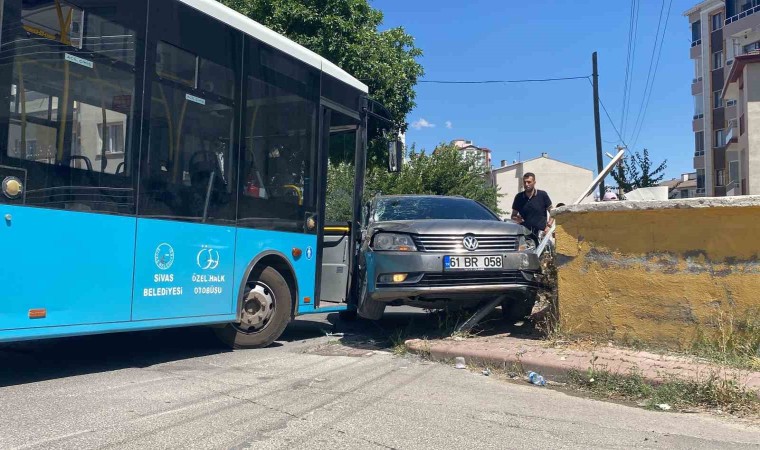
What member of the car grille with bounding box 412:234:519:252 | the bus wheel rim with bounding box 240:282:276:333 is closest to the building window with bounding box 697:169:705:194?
the car grille with bounding box 412:234:519:252

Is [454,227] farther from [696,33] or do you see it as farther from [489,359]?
[696,33]

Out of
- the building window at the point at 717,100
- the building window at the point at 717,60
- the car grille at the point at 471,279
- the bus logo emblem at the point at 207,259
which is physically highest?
the building window at the point at 717,60

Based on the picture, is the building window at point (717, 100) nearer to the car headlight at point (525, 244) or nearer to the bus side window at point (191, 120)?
the car headlight at point (525, 244)

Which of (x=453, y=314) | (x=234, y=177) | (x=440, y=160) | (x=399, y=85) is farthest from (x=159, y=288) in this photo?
(x=440, y=160)

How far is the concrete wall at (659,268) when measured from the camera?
5555 mm

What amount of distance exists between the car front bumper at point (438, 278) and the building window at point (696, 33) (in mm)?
46738

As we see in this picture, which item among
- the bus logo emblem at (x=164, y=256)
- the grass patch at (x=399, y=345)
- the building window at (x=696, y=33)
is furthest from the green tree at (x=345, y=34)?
the building window at (x=696, y=33)

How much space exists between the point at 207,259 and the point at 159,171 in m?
0.99

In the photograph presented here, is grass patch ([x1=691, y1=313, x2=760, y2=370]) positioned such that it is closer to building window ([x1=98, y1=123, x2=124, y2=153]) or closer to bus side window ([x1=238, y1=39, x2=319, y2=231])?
bus side window ([x1=238, y1=39, x2=319, y2=231])

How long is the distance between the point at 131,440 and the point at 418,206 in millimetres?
5037

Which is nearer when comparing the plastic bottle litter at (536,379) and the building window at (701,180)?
the plastic bottle litter at (536,379)

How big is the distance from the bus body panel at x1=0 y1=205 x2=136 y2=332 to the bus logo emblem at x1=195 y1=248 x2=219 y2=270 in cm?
77

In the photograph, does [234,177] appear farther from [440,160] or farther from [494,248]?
[440,160]

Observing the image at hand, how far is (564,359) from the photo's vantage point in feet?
18.2
